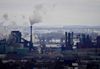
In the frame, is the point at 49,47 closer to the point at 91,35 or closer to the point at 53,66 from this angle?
the point at 53,66

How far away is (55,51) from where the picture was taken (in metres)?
3.25

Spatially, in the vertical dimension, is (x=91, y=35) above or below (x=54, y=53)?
above

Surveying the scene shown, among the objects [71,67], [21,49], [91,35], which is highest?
[91,35]

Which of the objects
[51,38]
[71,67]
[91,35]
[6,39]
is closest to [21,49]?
[6,39]

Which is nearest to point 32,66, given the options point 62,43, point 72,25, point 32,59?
point 32,59

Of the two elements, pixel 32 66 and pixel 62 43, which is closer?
pixel 32 66

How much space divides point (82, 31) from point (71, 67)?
0.58 m

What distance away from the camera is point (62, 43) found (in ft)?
10.8

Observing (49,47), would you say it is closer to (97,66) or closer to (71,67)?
(71,67)

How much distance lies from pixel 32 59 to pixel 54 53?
34 cm

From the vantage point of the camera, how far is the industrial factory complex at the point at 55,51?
10.0 feet

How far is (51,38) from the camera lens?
330 centimetres

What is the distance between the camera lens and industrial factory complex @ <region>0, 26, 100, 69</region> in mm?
3057

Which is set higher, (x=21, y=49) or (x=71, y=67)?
(x=21, y=49)
